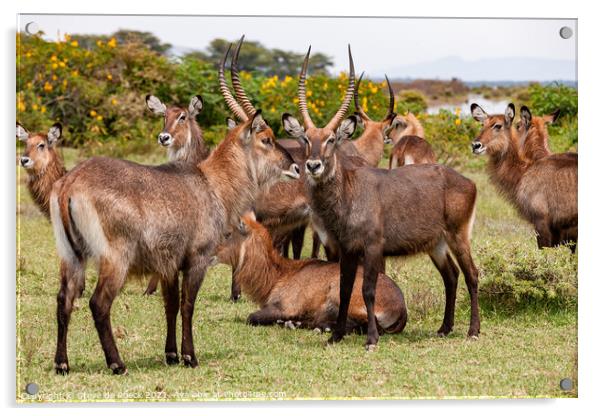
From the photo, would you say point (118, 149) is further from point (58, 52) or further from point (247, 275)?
point (247, 275)

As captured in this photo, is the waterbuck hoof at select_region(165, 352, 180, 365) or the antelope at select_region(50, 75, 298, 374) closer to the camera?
the antelope at select_region(50, 75, 298, 374)

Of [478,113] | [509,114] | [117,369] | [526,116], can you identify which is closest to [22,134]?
[117,369]

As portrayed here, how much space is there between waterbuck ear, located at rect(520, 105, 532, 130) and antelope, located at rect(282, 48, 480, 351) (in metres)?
1.62

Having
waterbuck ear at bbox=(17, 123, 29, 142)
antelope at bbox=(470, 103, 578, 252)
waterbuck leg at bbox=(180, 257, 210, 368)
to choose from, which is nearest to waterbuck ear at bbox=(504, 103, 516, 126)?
antelope at bbox=(470, 103, 578, 252)

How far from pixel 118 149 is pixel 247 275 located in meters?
2.92

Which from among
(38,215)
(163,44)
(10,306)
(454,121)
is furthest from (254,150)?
(454,121)

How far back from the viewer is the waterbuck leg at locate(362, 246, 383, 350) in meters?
7.93

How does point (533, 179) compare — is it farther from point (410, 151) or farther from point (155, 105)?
point (155, 105)

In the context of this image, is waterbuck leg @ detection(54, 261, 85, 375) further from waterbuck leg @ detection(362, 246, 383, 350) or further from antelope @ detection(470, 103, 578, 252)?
antelope @ detection(470, 103, 578, 252)

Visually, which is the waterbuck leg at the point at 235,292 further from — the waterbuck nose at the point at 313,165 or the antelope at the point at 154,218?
the waterbuck nose at the point at 313,165

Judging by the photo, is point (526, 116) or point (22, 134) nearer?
point (22, 134)

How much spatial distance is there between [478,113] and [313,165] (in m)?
3.13

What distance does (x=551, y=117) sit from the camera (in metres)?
9.84

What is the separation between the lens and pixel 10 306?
6793mm
